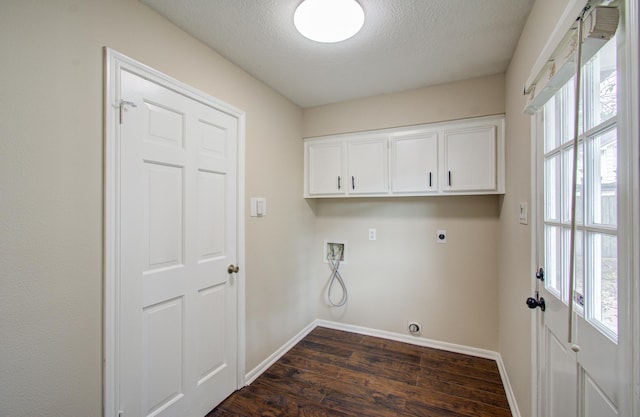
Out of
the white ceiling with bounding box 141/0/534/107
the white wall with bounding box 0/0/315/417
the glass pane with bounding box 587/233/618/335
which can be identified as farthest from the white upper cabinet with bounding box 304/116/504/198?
the white wall with bounding box 0/0/315/417

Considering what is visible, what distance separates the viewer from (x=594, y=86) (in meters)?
0.87

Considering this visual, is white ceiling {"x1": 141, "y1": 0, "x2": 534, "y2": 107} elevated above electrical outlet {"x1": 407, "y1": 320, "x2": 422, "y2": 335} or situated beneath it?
elevated above

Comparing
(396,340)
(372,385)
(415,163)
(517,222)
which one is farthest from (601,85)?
(396,340)

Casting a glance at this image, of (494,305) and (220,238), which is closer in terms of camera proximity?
(220,238)

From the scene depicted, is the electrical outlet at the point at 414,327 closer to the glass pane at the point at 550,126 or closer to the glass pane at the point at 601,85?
the glass pane at the point at 550,126

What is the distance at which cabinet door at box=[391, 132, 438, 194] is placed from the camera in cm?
Answer: 246

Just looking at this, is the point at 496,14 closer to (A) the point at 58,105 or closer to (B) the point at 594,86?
(B) the point at 594,86

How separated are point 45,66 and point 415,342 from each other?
3.21m

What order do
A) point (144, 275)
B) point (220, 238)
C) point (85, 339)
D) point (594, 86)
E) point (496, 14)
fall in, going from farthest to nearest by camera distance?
point (220, 238)
point (496, 14)
point (144, 275)
point (85, 339)
point (594, 86)

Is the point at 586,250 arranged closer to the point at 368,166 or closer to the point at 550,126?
the point at 550,126

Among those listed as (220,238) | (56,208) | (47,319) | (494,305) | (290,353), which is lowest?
(290,353)

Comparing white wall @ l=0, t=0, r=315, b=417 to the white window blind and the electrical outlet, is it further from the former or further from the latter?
the electrical outlet

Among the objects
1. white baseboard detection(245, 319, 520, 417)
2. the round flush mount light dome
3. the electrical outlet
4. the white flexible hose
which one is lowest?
white baseboard detection(245, 319, 520, 417)

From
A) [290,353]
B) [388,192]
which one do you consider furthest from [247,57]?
[290,353]
